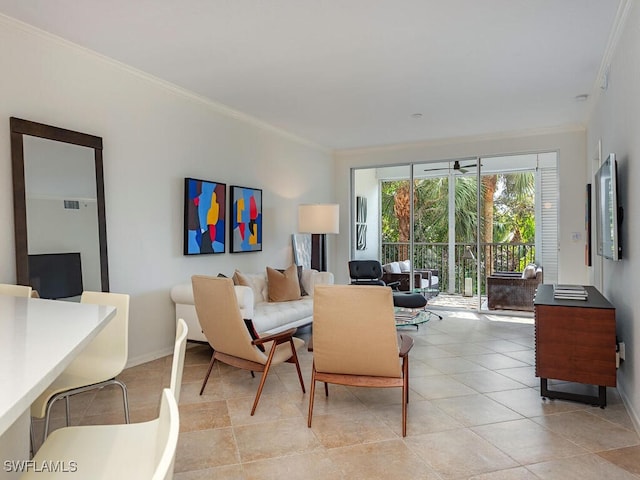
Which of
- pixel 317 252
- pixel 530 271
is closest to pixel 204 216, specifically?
pixel 317 252

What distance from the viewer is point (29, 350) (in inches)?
44.5

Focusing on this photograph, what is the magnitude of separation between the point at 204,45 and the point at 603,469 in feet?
12.3

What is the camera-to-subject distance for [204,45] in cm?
342

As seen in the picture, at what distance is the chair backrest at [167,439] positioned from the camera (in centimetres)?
64

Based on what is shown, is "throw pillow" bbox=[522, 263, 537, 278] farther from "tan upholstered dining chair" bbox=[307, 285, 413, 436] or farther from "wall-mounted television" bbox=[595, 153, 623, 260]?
"tan upholstered dining chair" bbox=[307, 285, 413, 436]

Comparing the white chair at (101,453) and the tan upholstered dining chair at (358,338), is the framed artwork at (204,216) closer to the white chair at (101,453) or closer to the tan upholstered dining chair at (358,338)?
the tan upholstered dining chair at (358,338)

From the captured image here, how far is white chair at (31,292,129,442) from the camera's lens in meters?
1.94

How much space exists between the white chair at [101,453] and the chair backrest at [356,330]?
4.73 feet

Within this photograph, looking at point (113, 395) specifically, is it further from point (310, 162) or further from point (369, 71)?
point (310, 162)

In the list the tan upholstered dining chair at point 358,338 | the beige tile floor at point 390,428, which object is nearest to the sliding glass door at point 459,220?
the beige tile floor at point 390,428

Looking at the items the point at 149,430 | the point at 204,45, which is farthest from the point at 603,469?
the point at 204,45

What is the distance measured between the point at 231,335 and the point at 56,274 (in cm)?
143

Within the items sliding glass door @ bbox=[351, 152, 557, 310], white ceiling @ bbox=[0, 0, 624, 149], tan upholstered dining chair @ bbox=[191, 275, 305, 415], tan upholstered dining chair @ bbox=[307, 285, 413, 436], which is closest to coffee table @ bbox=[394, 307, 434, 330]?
sliding glass door @ bbox=[351, 152, 557, 310]

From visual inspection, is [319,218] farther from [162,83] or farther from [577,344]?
[577,344]
